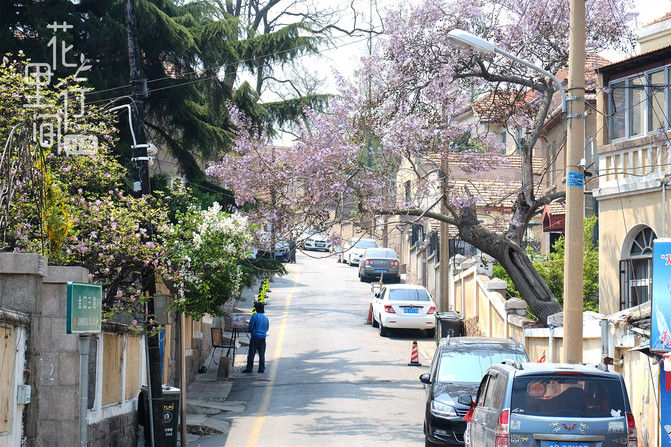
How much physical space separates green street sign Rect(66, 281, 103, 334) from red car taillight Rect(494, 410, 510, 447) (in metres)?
4.40

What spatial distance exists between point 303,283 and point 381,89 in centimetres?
2646

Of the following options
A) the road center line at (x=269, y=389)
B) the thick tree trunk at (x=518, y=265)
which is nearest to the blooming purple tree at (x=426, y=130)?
the thick tree trunk at (x=518, y=265)

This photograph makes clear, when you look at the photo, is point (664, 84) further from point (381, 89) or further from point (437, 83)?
point (381, 89)

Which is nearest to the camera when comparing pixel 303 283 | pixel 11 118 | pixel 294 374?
pixel 11 118

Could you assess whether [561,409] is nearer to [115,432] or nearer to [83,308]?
[83,308]

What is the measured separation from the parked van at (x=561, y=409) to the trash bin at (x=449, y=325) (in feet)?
52.3

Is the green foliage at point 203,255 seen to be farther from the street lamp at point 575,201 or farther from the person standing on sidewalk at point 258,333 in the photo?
the person standing on sidewalk at point 258,333

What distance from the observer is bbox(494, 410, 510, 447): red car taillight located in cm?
909

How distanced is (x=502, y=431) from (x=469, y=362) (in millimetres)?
5945

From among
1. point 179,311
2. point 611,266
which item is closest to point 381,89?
point 611,266

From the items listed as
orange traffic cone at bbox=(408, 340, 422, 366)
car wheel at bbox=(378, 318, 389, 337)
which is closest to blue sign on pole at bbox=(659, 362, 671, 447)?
orange traffic cone at bbox=(408, 340, 422, 366)

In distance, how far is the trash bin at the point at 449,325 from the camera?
25.5 m

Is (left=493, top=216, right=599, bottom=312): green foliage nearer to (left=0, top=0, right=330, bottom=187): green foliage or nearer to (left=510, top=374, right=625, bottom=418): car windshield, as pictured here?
(left=0, top=0, right=330, bottom=187): green foliage

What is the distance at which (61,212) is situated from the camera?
1250 cm
